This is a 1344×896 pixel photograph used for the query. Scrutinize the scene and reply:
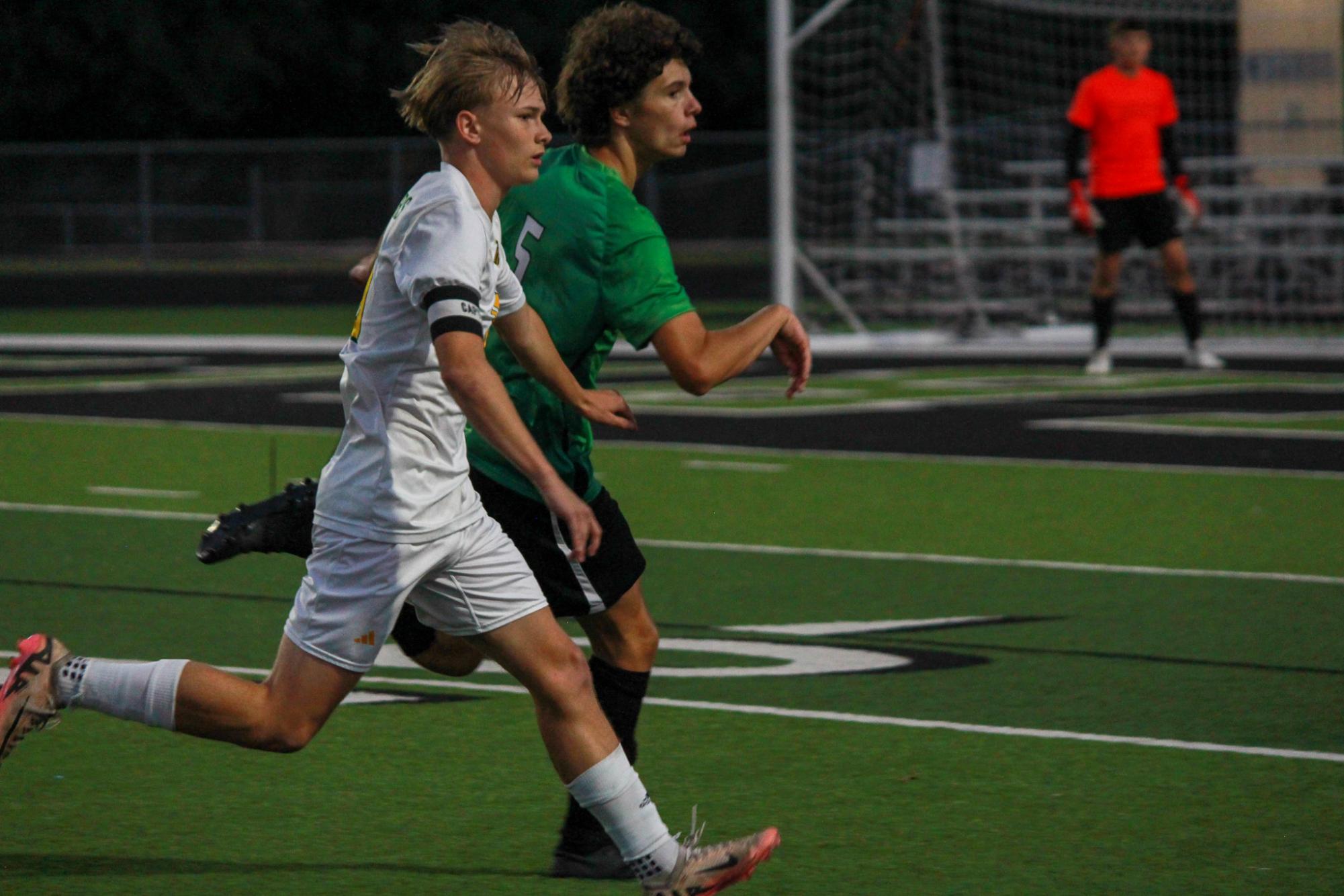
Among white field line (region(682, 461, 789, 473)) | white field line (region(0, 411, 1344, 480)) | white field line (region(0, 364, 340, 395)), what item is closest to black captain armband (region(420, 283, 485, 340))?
white field line (region(682, 461, 789, 473))

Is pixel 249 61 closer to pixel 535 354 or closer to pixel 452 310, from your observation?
pixel 535 354

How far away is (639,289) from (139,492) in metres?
6.99

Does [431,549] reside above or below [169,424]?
above

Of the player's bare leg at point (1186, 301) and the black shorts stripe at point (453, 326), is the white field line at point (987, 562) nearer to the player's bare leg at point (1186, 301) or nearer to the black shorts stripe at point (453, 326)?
the black shorts stripe at point (453, 326)

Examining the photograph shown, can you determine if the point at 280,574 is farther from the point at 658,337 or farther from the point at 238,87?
the point at 238,87

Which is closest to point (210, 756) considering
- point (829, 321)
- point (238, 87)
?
point (829, 321)

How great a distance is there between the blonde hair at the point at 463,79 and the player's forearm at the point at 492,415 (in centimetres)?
57

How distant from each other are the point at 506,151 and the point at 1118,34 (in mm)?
13558

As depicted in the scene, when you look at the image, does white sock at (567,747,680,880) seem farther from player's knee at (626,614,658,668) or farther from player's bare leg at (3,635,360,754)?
player's knee at (626,614,658,668)

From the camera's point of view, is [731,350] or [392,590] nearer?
[392,590]

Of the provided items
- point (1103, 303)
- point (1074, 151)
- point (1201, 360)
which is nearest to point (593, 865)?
point (1103, 303)

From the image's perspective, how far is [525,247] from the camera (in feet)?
18.0

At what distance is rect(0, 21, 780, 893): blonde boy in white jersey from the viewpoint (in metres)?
4.81

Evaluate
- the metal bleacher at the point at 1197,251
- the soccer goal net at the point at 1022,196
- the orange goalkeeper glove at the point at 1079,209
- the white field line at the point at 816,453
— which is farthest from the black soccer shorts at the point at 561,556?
the metal bleacher at the point at 1197,251
